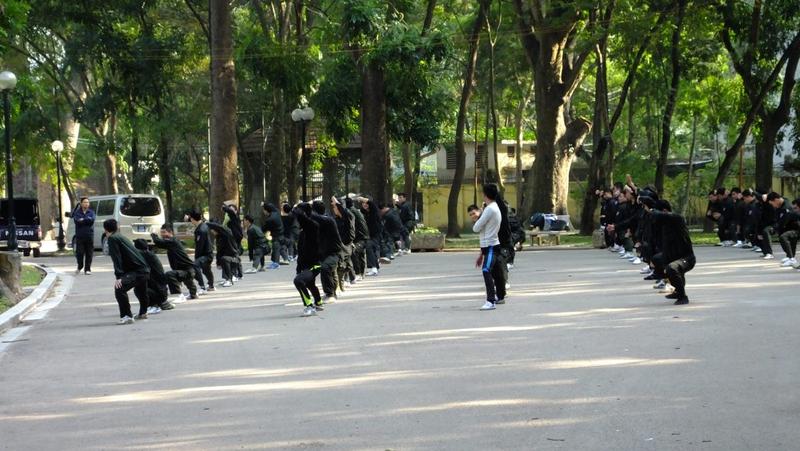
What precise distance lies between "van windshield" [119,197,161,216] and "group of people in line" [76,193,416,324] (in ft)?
22.5

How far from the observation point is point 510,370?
10.0 meters

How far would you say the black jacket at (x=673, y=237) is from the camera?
15.7m

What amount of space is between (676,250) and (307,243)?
503cm

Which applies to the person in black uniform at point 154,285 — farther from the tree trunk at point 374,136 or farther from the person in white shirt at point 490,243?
the tree trunk at point 374,136

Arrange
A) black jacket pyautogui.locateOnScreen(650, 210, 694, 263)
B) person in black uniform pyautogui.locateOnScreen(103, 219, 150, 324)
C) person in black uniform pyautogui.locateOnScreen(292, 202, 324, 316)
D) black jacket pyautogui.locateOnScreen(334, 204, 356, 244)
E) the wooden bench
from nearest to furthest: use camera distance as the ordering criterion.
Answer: person in black uniform pyautogui.locateOnScreen(103, 219, 150, 324), person in black uniform pyautogui.locateOnScreen(292, 202, 324, 316), black jacket pyautogui.locateOnScreen(650, 210, 694, 263), black jacket pyautogui.locateOnScreen(334, 204, 356, 244), the wooden bench

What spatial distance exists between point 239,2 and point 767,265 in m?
25.7

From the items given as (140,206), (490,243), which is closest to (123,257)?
(490,243)

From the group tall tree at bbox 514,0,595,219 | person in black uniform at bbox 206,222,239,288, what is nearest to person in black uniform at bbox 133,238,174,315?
person in black uniform at bbox 206,222,239,288

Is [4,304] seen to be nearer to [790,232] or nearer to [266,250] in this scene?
[266,250]

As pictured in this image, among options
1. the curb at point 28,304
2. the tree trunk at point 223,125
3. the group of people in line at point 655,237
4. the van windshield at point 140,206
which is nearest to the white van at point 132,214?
the van windshield at point 140,206

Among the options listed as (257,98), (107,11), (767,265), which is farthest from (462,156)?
(767,265)

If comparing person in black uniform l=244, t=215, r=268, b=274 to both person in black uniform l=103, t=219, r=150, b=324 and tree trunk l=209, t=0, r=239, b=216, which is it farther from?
person in black uniform l=103, t=219, r=150, b=324

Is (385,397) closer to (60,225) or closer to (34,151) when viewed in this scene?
(60,225)

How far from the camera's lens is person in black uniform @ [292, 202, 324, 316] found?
1552cm
